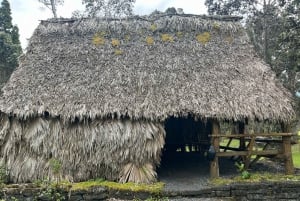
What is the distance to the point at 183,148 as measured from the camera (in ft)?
54.3

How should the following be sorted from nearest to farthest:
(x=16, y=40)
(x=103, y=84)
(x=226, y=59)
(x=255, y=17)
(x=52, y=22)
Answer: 1. (x=103, y=84)
2. (x=226, y=59)
3. (x=52, y=22)
4. (x=255, y=17)
5. (x=16, y=40)

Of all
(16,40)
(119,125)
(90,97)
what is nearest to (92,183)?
(119,125)

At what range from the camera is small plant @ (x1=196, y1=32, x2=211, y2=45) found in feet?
42.6

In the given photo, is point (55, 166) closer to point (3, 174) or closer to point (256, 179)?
point (3, 174)

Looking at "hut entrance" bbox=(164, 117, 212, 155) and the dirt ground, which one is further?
"hut entrance" bbox=(164, 117, 212, 155)

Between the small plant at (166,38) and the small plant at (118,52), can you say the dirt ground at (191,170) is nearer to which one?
the small plant at (118,52)

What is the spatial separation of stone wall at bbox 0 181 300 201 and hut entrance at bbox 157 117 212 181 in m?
1.68

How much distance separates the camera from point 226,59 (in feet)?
40.3

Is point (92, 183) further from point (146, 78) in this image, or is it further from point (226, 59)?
point (226, 59)

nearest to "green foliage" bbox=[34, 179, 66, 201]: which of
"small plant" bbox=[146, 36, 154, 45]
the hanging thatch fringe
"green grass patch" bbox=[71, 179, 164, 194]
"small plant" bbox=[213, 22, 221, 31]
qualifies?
"green grass patch" bbox=[71, 179, 164, 194]

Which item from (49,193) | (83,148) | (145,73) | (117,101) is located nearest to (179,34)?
(145,73)

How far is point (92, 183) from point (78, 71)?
362 centimetres

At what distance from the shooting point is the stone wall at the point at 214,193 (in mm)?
9695

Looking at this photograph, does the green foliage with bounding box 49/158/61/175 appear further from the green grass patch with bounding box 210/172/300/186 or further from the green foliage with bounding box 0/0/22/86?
the green foliage with bounding box 0/0/22/86
